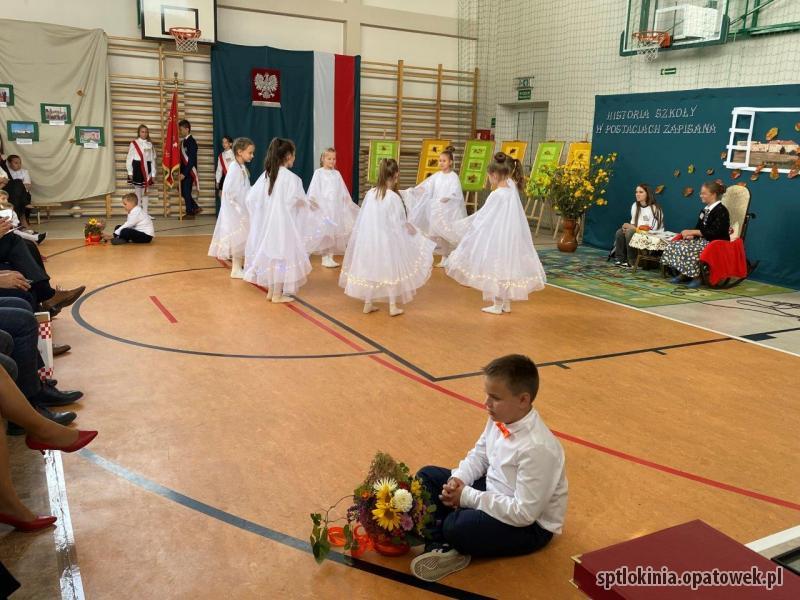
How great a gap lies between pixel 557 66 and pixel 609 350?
844 centimetres

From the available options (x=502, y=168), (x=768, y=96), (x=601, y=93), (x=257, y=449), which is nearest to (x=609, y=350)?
(x=502, y=168)

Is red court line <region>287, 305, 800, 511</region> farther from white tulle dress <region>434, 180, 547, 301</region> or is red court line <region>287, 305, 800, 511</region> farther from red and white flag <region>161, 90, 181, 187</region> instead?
red and white flag <region>161, 90, 181, 187</region>

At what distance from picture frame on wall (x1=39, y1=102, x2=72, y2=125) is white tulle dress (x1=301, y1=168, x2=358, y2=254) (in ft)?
19.0

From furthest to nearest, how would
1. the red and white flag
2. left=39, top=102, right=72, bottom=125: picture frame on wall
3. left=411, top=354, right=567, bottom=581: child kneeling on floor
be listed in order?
the red and white flag < left=39, top=102, right=72, bottom=125: picture frame on wall < left=411, top=354, right=567, bottom=581: child kneeling on floor

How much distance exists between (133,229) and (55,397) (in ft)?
20.7

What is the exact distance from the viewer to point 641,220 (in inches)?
357

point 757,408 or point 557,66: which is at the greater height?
point 557,66

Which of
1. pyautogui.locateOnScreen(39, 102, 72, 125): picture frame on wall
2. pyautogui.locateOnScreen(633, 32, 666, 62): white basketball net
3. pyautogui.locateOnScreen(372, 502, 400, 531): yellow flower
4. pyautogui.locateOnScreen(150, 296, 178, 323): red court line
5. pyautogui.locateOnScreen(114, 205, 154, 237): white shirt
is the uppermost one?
pyautogui.locateOnScreen(633, 32, 666, 62): white basketball net

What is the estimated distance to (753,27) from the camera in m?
8.73

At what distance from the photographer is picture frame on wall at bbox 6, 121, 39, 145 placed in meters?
11.1

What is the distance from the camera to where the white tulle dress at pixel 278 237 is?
649 centimetres

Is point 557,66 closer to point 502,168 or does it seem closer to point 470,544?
point 502,168

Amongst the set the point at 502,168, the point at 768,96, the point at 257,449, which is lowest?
the point at 257,449

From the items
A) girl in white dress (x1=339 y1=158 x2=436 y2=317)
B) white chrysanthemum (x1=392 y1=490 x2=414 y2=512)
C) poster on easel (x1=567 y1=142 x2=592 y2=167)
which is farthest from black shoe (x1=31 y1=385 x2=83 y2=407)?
poster on easel (x1=567 y1=142 x2=592 y2=167)
